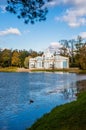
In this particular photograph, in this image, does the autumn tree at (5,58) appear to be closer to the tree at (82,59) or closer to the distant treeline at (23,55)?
the distant treeline at (23,55)

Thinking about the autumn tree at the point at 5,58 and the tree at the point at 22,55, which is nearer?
the autumn tree at the point at 5,58

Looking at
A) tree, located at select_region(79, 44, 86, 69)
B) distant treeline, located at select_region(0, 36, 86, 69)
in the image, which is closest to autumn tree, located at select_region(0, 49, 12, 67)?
distant treeline, located at select_region(0, 36, 86, 69)

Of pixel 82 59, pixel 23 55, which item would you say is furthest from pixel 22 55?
pixel 82 59

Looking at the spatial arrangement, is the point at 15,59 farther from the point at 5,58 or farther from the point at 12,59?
the point at 5,58

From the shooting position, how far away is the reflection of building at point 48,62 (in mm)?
138625

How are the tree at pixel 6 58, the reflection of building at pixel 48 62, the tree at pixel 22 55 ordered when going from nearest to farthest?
1. the reflection of building at pixel 48 62
2. the tree at pixel 6 58
3. the tree at pixel 22 55

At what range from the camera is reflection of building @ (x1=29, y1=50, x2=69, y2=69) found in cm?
13862

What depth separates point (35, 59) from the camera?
146875 mm

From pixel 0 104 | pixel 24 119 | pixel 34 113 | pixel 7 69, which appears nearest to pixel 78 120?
pixel 24 119

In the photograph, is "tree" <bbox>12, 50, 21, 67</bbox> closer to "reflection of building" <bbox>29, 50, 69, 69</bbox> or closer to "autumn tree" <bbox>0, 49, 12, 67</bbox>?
"autumn tree" <bbox>0, 49, 12, 67</bbox>

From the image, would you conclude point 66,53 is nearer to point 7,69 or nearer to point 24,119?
point 7,69

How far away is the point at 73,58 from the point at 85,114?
12702cm

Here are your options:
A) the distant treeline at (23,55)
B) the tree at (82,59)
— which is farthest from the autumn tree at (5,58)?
the tree at (82,59)

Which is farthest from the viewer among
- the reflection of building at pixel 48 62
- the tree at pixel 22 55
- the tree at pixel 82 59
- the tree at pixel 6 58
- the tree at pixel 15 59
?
the tree at pixel 22 55
